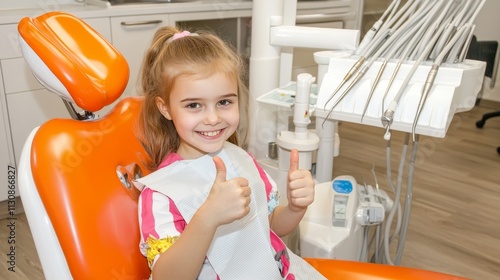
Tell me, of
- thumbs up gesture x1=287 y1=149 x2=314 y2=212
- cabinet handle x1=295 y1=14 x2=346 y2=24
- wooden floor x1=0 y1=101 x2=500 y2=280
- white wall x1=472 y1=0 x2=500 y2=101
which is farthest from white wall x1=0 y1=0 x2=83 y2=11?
white wall x1=472 y1=0 x2=500 y2=101

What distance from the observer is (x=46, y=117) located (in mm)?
2248

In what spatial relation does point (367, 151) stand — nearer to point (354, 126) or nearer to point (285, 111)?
point (354, 126)

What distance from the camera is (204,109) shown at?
931mm

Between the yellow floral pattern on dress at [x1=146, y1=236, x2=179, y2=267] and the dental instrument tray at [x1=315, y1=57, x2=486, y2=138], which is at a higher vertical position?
the dental instrument tray at [x1=315, y1=57, x2=486, y2=138]

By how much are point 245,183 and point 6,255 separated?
5.05ft

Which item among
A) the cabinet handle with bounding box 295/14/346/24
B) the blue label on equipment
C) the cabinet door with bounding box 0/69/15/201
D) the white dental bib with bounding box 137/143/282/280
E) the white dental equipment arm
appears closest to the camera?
Result: the white dental bib with bounding box 137/143/282/280

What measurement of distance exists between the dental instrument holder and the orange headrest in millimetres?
510

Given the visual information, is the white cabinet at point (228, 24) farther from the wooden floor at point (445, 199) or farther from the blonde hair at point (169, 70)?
the blonde hair at point (169, 70)

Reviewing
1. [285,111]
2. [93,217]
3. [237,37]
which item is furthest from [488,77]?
[93,217]

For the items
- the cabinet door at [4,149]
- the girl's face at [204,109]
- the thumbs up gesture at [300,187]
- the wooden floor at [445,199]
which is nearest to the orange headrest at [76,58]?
the girl's face at [204,109]

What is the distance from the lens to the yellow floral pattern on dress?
0.85 metres

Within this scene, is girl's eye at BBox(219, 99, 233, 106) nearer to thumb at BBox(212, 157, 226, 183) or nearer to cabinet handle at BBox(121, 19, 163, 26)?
thumb at BBox(212, 157, 226, 183)

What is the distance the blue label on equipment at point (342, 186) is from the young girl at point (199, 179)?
385 millimetres

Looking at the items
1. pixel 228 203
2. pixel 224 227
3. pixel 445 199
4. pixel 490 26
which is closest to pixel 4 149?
pixel 224 227
